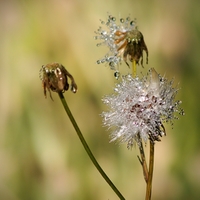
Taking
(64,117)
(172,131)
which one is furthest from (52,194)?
(172,131)

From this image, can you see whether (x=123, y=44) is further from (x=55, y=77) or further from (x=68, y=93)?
(x=68, y=93)

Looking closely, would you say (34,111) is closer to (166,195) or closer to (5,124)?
(5,124)

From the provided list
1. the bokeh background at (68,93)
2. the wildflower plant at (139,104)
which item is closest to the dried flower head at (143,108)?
the wildflower plant at (139,104)

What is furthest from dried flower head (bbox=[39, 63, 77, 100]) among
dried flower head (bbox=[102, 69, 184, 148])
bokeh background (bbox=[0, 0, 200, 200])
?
bokeh background (bbox=[0, 0, 200, 200])

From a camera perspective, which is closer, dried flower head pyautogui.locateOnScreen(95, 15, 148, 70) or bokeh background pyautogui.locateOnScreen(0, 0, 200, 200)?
dried flower head pyautogui.locateOnScreen(95, 15, 148, 70)

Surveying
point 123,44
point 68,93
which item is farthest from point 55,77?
point 68,93

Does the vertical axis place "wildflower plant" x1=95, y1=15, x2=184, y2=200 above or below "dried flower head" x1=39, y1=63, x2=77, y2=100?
below

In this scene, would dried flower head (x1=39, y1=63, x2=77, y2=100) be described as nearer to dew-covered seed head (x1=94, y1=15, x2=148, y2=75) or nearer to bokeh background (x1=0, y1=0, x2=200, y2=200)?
dew-covered seed head (x1=94, y1=15, x2=148, y2=75)
